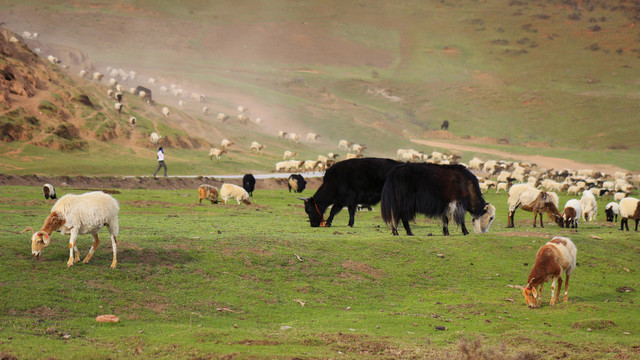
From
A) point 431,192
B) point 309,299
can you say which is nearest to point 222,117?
point 431,192

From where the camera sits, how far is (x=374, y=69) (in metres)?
156

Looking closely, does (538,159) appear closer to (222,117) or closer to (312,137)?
(312,137)

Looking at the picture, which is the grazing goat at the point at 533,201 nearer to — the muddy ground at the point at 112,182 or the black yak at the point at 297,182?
the black yak at the point at 297,182

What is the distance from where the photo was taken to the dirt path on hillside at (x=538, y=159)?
83.8 metres

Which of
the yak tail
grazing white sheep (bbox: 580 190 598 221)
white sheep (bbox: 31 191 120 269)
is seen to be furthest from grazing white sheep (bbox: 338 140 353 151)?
white sheep (bbox: 31 191 120 269)

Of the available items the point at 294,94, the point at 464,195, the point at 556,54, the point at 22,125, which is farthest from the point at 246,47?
the point at 464,195

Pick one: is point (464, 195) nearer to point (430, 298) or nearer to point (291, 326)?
point (430, 298)

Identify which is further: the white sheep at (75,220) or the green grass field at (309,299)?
the white sheep at (75,220)

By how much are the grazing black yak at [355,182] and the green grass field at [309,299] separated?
206cm

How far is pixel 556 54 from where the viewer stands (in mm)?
159375

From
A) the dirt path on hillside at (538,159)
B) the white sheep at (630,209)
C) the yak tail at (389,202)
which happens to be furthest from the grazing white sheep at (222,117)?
the yak tail at (389,202)

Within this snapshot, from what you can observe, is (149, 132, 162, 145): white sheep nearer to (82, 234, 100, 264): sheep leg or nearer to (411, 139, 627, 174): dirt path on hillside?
(82, 234, 100, 264): sheep leg

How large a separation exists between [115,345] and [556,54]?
546ft

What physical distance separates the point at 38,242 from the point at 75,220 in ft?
2.96
